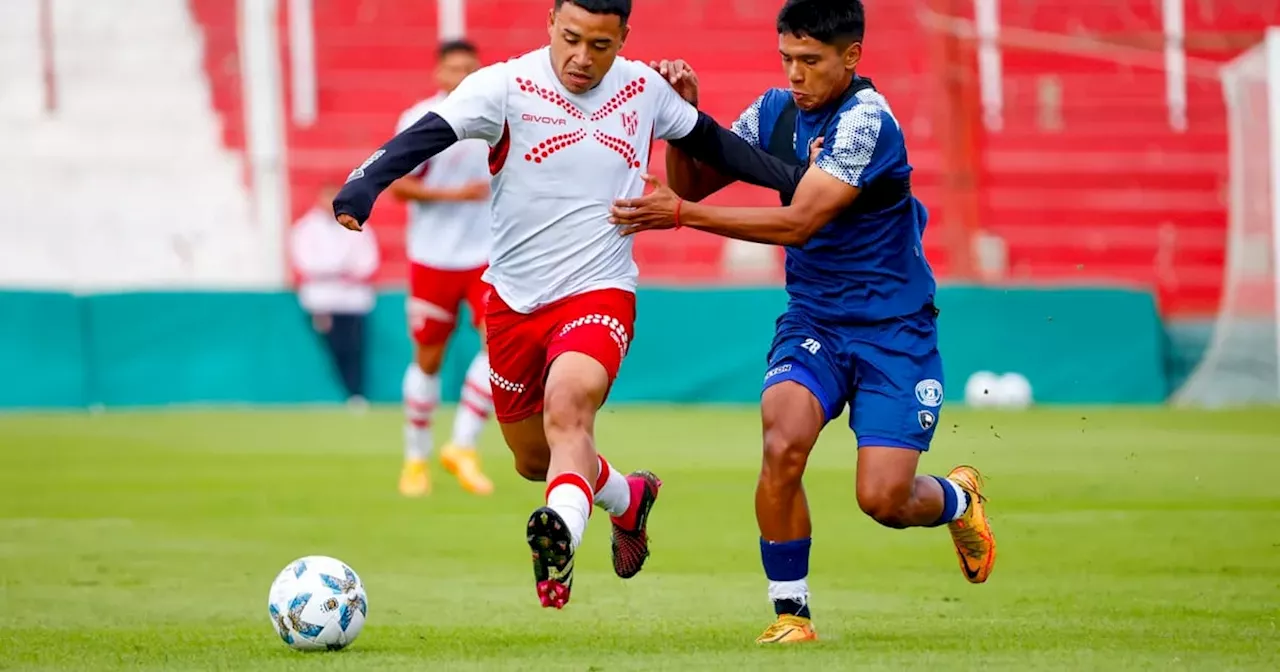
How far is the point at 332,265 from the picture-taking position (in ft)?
70.6

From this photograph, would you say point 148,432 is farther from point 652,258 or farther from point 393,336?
point 652,258

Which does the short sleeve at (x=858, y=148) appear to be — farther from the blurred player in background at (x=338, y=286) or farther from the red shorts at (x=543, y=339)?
the blurred player in background at (x=338, y=286)

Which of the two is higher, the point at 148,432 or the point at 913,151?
the point at 913,151

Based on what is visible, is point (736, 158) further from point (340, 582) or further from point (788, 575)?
point (340, 582)

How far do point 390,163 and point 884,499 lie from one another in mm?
2037

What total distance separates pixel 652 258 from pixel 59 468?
1019 centimetres

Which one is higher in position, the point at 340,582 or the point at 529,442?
the point at 529,442

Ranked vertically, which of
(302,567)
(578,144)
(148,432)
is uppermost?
(578,144)

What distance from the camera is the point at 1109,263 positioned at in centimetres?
2400

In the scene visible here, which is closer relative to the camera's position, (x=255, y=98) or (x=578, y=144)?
(x=578, y=144)

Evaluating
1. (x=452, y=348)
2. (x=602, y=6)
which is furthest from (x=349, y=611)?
(x=452, y=348)

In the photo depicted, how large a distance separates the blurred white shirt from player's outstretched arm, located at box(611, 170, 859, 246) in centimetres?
1402

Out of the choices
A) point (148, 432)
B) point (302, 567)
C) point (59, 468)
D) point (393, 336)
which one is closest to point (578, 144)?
point (302, 567)

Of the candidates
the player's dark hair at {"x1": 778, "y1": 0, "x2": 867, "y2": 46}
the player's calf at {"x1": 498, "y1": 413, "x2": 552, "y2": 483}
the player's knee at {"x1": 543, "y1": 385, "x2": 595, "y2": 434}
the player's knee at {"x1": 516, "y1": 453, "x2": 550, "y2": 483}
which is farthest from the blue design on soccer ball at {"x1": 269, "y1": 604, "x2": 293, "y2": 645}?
the player's dark hair at {"x1": 778, "y1": 0, "x2": 867, "y2": 46}
